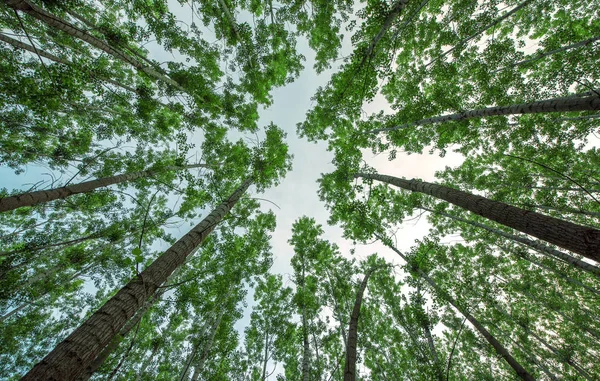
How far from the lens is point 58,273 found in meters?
11.8

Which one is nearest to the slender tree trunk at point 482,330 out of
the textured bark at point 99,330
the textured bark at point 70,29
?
the textured bark at point 99,330

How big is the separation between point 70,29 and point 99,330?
24.3 feet

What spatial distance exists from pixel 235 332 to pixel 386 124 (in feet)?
40.7

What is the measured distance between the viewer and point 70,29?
17.0 ft

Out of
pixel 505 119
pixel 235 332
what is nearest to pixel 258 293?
pixel 235 332

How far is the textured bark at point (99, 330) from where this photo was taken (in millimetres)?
1567

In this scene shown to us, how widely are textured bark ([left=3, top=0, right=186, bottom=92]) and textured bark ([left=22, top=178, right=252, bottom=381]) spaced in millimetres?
4819

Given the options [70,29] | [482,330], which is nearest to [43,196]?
[70,29]

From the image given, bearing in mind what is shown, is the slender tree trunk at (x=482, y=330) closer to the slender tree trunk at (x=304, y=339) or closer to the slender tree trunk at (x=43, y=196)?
the slender tree trunk at (x=304, y=339)

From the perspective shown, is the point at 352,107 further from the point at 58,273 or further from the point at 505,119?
the point at 58,273

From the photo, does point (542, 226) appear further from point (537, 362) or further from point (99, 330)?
point (537, 362)

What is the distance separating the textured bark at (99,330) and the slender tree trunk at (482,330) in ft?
22.5

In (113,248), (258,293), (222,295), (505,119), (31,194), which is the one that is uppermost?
(505,119)

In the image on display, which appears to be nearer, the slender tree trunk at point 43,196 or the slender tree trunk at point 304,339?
the slender tree trunk at point 43,196
